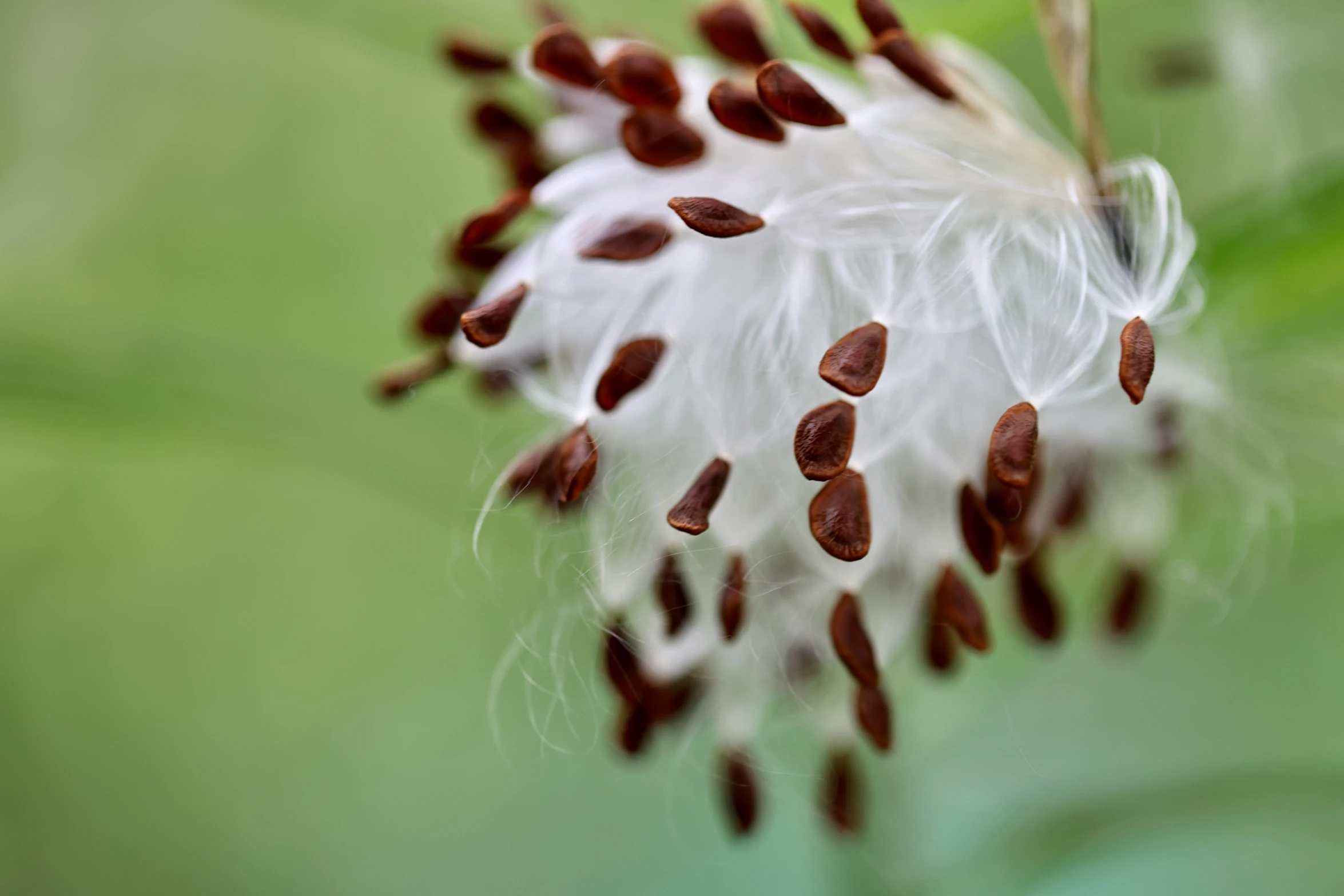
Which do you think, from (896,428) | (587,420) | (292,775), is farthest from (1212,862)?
(292,775)

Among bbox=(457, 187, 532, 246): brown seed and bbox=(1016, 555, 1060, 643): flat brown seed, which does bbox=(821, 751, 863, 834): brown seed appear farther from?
bbox=(457, 187, 532, 246): brown seed

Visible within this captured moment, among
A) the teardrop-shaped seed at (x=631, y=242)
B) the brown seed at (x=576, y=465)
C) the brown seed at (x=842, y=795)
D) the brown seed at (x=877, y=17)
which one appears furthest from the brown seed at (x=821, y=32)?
the brown seed at (x=842, y=795)

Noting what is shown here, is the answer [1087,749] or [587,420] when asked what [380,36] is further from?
[1087,749]

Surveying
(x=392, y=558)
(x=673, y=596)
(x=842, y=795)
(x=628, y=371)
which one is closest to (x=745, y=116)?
(x=628, y=371)

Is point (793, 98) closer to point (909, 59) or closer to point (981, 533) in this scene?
point (909, 59)

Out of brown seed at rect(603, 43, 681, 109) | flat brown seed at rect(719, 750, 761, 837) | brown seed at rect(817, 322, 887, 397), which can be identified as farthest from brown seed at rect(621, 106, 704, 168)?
flat brown seed at rect(719, 750, 761, 837)
